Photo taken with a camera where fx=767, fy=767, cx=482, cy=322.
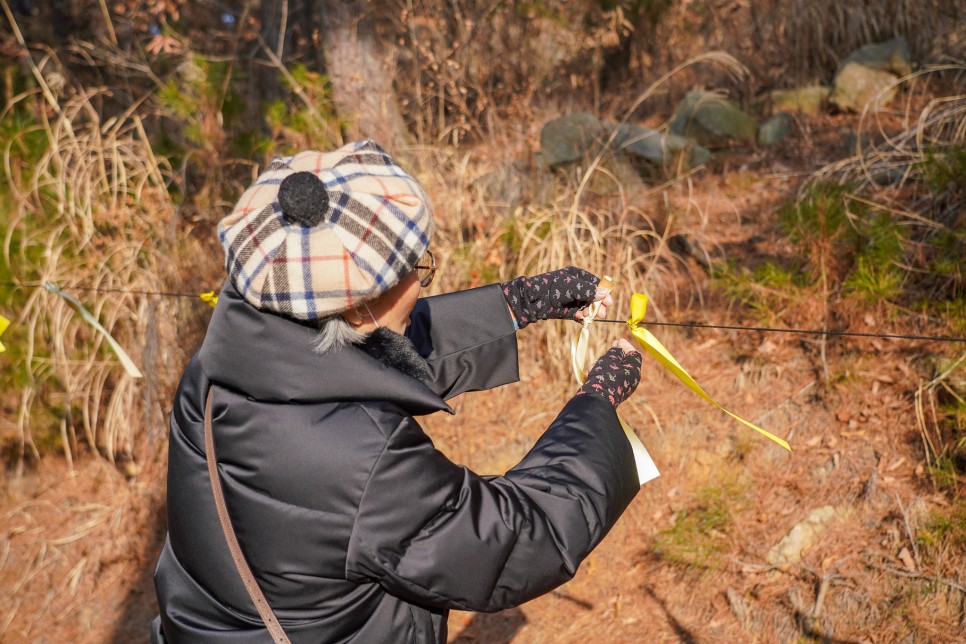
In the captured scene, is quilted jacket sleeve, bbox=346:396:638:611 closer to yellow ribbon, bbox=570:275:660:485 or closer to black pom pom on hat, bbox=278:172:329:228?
yellow ribbon, bbox=570:275:660:485

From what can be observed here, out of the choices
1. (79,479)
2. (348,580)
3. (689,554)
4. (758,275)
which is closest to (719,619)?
(689,554)

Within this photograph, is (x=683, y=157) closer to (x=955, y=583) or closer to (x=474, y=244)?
(x=474, y=244)

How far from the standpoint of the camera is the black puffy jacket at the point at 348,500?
4.35 feet

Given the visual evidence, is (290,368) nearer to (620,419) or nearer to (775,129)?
(620,419)

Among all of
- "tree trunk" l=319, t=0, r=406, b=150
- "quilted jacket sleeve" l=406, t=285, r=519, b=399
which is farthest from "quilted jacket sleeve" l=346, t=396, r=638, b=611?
"tree trunk" l=319, t=0, r=406, b=150

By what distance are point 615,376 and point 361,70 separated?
3944 millimetres

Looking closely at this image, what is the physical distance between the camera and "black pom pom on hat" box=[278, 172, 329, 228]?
1.29 metres

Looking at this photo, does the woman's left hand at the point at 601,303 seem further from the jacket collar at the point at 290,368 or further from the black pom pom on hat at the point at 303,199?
the black pom pom on hat at the point at 303,199

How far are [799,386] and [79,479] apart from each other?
387 cm

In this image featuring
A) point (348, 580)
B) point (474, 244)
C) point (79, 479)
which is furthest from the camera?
point (79, 479)

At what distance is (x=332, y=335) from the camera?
140cm

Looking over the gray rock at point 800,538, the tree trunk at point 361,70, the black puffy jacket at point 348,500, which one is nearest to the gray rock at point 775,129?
the tree trunk at point 361,70

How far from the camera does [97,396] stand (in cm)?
414

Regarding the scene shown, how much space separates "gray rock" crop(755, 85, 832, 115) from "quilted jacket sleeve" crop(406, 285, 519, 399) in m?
4.18
